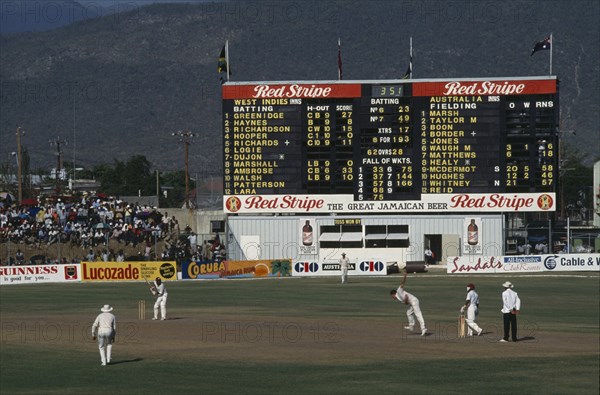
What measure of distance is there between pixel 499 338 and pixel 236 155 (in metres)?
31.7

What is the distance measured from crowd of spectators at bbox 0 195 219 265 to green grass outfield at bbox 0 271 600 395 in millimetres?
16441

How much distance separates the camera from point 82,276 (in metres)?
72.2

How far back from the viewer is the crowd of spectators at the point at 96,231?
75312mm

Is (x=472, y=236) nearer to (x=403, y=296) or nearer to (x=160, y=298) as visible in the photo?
(x=160, y=298)

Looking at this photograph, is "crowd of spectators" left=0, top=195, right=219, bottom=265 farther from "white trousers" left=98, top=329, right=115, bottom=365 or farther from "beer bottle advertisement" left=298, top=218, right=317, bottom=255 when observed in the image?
"white trousers" left=98, top=329, right=115, bottom=365

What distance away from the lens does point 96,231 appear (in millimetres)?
79062

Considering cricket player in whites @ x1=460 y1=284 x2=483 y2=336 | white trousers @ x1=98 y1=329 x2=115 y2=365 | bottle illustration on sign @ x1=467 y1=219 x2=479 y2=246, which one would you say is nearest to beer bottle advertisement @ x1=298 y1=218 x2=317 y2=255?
bottle illustration on sign @ x1=467 y1=219 x2=479 y2=246

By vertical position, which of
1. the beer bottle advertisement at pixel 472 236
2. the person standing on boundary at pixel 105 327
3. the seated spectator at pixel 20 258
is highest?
the beer bottle advertisement at pixel 472 236

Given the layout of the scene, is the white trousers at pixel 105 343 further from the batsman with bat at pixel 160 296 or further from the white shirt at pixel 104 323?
the batsman with bat at pixel 160 296

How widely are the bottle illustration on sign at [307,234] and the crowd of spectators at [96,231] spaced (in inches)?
276

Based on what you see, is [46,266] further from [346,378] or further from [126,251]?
[346,378]

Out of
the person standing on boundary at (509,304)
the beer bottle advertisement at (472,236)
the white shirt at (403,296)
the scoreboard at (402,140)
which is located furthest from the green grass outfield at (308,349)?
the beer bottle advertisement at (472,236)

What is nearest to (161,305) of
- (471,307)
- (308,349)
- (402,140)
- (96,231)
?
(308,349)

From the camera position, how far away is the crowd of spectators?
247 ft
